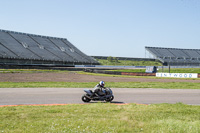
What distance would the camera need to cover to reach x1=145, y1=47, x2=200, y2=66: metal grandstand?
380ft

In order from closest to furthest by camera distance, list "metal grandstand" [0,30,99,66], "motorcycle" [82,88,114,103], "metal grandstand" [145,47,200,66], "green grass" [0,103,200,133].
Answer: "green grass" [0,103,200,133] < "motorcycle" [82,88,114,103] < "metal grandstand" [0,30,99,66] < "metal grandstand" [145,47,200,66]

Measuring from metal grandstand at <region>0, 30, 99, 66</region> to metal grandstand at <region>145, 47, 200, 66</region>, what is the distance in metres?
39.2

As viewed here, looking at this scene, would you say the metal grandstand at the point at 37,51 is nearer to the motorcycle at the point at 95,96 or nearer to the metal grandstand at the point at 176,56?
the metal grandstand at the point at 176,56

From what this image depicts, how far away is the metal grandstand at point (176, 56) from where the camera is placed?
11593 cm

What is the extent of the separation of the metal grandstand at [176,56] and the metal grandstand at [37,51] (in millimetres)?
39198

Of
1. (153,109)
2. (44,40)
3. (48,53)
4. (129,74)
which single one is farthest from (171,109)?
(44,40)

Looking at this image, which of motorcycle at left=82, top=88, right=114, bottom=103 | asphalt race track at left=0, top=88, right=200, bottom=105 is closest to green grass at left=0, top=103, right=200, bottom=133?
motorcycle at left=82, top=88, right=114, bottom=103

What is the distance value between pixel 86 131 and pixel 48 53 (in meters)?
87.3

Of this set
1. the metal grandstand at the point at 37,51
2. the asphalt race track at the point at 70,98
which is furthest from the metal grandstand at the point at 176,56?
the asphalt race track at the point at 70,98

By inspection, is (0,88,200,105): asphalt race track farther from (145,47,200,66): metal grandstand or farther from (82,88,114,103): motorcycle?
(145,47,200,66): metal grandstand

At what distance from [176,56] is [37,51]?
245 ft

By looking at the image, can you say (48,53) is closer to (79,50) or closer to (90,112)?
(79,50)

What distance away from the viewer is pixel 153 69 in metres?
54.1

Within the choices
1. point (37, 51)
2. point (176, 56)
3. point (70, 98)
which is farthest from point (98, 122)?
point (176, 56)
